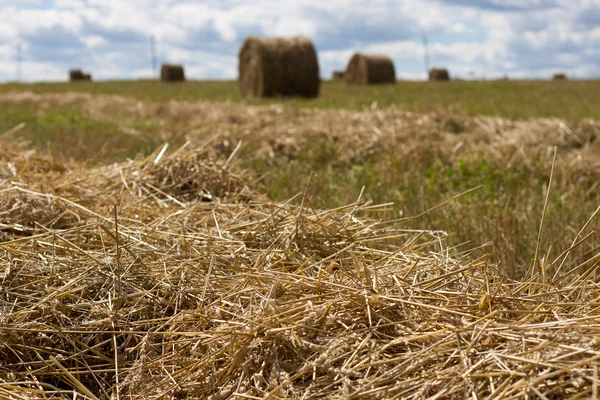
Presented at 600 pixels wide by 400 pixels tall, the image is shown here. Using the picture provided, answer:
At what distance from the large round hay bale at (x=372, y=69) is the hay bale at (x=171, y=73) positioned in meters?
8.79

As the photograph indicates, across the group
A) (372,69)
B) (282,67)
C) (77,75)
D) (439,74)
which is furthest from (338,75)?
(282,67)

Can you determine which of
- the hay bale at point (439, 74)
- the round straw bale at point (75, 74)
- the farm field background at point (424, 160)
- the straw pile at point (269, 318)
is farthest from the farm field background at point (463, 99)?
the round straw bale at point (75, 74)

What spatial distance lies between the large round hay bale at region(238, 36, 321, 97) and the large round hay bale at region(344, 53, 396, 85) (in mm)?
5784

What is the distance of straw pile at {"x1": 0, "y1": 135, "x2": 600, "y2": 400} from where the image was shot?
1372mm

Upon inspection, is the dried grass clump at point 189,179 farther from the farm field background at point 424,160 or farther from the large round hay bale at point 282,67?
the large round hay bale at point 282,67

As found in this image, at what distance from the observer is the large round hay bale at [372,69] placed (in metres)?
20.0

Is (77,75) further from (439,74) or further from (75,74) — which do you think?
(439,74)

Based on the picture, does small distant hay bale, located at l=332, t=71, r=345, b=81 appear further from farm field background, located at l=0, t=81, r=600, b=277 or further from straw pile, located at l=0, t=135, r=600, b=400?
straw pile, located at l=0, t=135, r=600, b=400

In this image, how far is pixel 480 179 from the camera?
14.9 ft

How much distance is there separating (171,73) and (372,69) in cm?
997

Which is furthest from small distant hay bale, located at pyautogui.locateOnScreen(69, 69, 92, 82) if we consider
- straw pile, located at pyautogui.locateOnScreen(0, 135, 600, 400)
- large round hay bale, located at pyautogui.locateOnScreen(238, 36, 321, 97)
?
straw pile, located at pyautogui.locateOnScreen(0, 135, 600, 400)

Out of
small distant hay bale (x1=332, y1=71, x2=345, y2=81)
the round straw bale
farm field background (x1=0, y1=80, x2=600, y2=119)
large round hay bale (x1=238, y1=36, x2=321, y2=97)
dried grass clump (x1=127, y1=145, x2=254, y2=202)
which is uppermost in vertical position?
the round straw bale

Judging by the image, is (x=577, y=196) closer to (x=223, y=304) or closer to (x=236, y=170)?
(x=236, y=170)

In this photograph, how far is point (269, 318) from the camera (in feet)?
5.09
